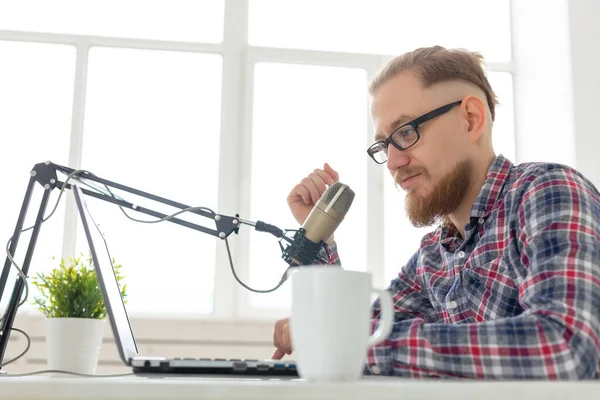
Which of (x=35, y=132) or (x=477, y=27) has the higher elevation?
(x=477, y=27)

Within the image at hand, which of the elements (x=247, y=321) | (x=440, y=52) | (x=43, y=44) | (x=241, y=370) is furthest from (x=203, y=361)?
(x=43, y=44)

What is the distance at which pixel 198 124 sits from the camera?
119 inches

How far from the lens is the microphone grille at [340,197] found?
1083 mm

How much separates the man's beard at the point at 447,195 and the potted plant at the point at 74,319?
0.66 meters

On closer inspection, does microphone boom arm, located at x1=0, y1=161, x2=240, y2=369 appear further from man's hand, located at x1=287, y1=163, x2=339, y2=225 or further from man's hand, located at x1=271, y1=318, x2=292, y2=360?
man's hand, located at x1=287, y1=163, x2=339, y2=225

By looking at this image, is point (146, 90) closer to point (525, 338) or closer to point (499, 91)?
point (499, 91)

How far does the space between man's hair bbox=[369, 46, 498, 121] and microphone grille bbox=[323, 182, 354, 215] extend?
390mm

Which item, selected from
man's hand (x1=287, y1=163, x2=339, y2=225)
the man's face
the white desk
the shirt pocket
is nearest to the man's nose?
the man's face

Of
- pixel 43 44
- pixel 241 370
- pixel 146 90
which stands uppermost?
pixel 43 44

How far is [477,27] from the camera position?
3.35 metres

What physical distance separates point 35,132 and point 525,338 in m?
2.64

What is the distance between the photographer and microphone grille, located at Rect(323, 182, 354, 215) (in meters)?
1.08

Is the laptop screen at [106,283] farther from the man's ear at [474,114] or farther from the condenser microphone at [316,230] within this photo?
the man's ear at [474,114]

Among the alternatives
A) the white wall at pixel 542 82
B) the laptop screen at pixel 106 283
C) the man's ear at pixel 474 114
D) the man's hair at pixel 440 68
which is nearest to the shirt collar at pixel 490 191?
the man's ear at pixel 474 114
